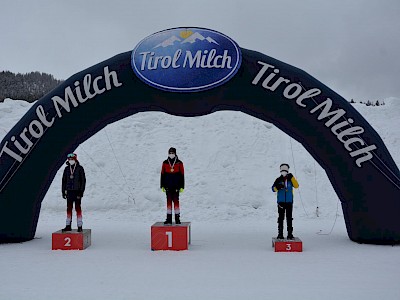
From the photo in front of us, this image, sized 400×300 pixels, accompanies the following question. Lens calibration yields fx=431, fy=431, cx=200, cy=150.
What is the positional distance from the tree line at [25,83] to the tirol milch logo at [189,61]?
2878cm

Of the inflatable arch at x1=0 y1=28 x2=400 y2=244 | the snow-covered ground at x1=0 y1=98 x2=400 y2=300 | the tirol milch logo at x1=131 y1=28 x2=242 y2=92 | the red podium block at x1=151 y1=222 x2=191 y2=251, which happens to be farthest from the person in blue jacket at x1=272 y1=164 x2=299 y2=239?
the tirol milch logo at x1=131 y1=28 x2=242 y2=92

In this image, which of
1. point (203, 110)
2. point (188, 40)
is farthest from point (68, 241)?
point (188, 40)

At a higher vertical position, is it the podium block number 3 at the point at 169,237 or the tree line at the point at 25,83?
the tree line at the point at 25,83

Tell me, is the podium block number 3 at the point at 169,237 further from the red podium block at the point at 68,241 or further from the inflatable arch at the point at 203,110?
the inflatable arch at the point at 203,110

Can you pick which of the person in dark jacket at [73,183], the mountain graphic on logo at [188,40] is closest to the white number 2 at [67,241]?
the person in dark jacket at [73,183]

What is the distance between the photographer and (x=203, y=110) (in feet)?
25.7

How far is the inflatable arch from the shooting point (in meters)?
7.49

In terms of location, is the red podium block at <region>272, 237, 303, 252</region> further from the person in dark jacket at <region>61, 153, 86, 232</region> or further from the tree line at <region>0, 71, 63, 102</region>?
the tree line at <region>0, 71, 63, 102</region>

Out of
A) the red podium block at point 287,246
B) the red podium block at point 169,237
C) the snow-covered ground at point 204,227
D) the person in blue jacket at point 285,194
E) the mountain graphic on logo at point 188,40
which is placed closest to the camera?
the snow-covered ground at point 204,227

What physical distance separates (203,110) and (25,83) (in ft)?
113

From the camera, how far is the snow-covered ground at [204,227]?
4.84 metres

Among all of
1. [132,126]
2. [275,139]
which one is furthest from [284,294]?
[132,126]

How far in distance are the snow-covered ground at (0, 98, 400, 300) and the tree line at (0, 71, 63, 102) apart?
1752 cm

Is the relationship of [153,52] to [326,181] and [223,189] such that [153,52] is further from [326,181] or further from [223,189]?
[326,181]
